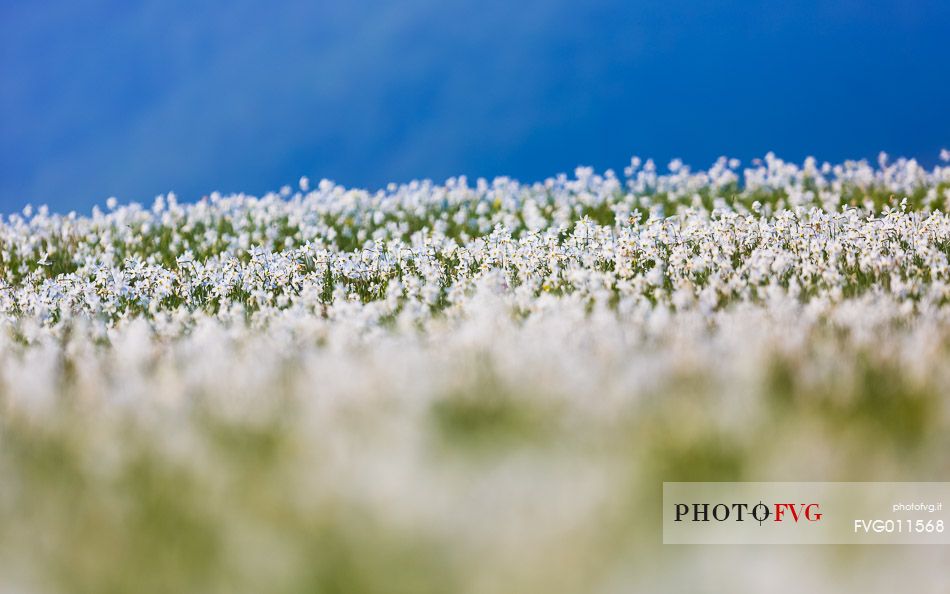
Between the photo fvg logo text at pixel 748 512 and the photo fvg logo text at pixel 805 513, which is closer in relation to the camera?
the photo fvg logo text at pixel 805 513

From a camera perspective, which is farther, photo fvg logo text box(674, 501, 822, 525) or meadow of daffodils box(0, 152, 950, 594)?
photo fvg logo text box(674, 501, 822, 525)

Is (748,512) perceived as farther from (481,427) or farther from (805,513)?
(481,427)

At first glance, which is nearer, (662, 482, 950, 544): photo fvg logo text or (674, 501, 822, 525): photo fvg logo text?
(662, 482, 950, 544): photo fvg logo text

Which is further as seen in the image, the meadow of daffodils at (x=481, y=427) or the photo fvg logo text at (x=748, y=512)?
the photo fvg logo text at (x=748, y=512)

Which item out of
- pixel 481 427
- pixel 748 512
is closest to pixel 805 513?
pixel 748 512

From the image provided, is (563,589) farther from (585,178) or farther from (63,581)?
(585,178)
